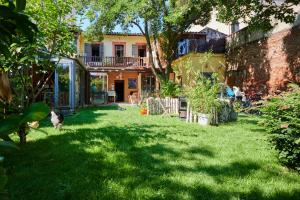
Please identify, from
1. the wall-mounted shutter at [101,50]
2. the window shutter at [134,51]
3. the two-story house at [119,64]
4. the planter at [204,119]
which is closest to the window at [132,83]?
the two-story house at [119,64]

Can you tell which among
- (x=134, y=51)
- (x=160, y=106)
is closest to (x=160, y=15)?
(x=160, y=106)

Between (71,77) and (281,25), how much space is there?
394 inches

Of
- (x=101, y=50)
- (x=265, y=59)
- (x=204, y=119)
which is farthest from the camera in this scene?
(x=101, y=50)

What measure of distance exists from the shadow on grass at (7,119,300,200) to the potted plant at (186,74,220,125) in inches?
150

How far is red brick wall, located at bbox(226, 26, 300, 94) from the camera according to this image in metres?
16.3

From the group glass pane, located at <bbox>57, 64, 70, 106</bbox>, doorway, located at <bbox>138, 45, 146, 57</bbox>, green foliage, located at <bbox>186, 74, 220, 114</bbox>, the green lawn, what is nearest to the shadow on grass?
the green lawn

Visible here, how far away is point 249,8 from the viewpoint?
13.2 m

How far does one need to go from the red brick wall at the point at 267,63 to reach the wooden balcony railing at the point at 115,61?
32.9 ft

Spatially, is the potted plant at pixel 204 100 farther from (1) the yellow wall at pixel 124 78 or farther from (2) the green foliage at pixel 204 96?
(1) the yellow wall at pixel 124 78

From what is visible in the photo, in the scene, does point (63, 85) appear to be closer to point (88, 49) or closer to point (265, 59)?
point (265, 59)

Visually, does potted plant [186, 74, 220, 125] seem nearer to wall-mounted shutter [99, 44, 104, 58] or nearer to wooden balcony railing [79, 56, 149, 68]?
wooden balcony railing [79, 56, 149, 68]

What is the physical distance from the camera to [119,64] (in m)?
30.9

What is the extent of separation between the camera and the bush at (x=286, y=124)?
5.31 m

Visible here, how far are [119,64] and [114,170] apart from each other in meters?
25.9
